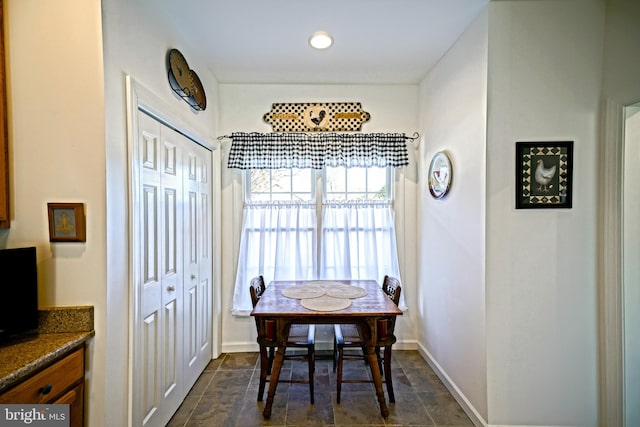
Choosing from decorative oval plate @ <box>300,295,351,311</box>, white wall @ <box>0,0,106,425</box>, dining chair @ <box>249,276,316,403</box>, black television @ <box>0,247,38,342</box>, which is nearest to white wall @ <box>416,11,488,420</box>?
decorative oval plate @ <box>300,295,351,311</box>

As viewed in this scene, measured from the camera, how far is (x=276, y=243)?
3008 mm

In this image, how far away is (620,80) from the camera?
176 cm

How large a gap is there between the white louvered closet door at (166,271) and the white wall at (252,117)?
0.38 meters

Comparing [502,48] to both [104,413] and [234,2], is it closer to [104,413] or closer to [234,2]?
[234,2]

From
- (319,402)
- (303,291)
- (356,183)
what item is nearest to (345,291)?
(303,291)

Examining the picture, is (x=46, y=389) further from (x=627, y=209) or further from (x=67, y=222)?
(x=627, y=209)

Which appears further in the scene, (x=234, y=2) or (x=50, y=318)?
(x=234, y=2)

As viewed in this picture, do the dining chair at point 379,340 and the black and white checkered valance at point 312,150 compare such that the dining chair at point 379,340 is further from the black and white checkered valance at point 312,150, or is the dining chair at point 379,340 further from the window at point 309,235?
the black and white checkered valance at point 312,150

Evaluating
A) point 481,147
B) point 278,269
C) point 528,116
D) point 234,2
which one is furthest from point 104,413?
point 528,116

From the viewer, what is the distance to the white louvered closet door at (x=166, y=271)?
5.39ft

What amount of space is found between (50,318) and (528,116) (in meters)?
2.74

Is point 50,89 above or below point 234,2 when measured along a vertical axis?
below

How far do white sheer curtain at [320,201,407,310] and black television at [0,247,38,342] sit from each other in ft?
7.13

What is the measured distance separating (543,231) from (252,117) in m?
2.60
